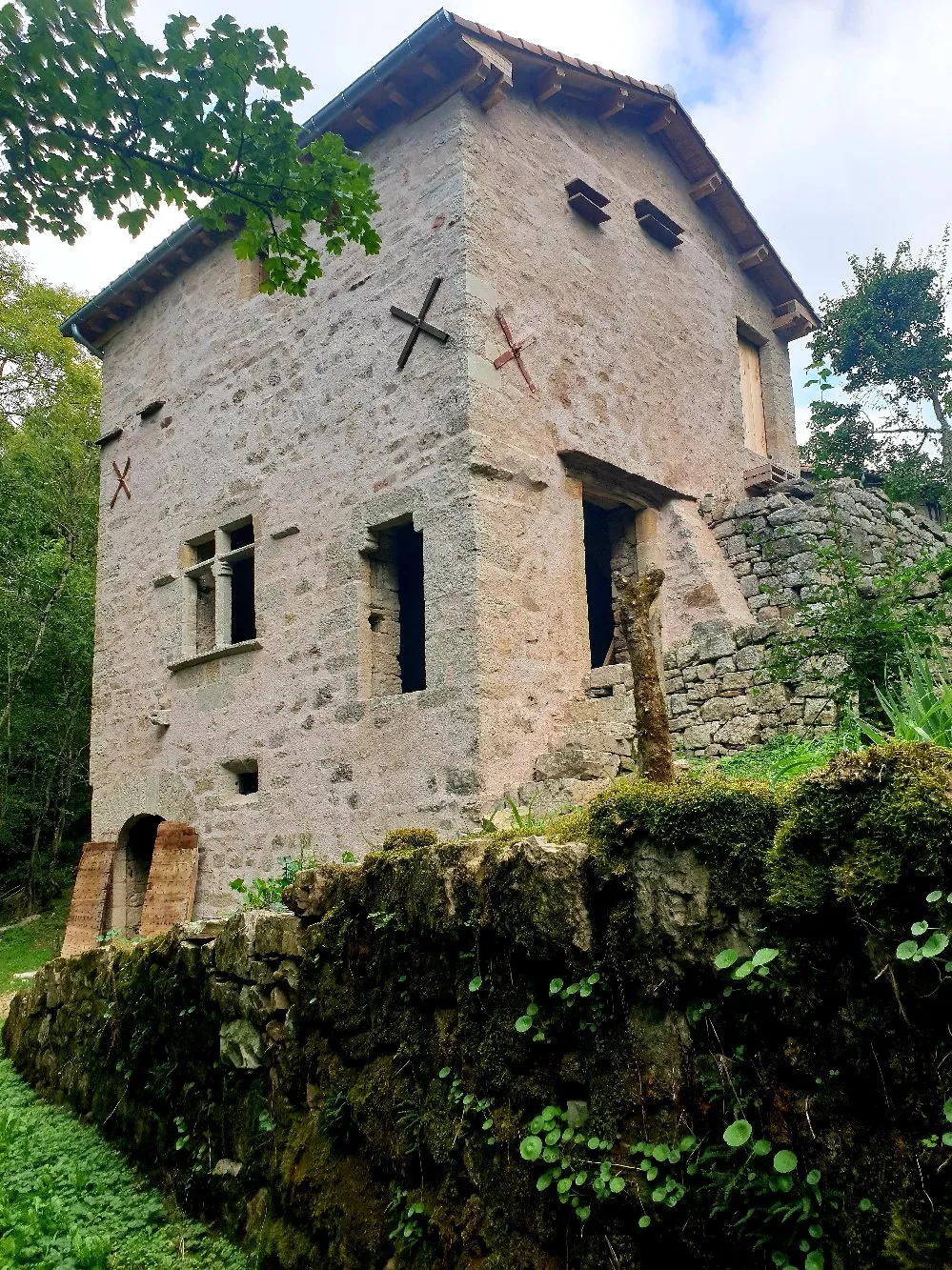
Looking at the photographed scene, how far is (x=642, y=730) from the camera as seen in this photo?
300 centimetres

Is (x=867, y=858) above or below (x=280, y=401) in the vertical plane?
below

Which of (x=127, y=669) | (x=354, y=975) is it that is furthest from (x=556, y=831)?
(x=127, y=669)

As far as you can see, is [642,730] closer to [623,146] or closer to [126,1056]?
[126,1056]

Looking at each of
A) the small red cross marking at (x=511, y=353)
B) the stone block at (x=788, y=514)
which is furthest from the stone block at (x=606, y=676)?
the stone block at (x=788, y=514)

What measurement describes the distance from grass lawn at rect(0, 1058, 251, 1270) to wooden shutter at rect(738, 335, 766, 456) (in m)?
9.18

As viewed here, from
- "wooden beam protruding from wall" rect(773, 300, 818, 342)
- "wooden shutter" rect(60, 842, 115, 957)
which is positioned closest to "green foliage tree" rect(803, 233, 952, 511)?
"wooden beam protruding from wall" rect(773, 300, 818, 342)

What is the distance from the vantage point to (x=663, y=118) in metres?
9.72

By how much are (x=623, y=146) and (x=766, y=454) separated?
3760mm

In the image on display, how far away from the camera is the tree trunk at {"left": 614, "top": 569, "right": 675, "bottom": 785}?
290cm

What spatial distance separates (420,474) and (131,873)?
18.6ft

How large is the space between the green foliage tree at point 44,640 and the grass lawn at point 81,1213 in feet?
33.7

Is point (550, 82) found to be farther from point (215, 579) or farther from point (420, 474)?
point (215, 579)

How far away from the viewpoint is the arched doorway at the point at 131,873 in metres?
9.78

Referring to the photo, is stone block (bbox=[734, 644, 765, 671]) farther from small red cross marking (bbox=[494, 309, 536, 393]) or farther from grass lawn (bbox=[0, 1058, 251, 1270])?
grass lawn (bbox=[0, 1058, 251, 1270])
